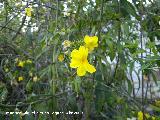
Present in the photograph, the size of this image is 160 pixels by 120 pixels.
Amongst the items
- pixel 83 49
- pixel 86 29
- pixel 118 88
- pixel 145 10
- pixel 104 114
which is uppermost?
pixel 145 10

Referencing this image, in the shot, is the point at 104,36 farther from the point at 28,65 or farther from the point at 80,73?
the point at 28,65

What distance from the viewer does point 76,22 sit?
77.3 inches

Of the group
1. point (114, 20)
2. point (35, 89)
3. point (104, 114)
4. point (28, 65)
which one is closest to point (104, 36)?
point (114, 20)

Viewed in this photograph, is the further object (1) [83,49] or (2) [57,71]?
(2) [57,71]

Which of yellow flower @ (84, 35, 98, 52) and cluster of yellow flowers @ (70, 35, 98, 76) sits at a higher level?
yellow flower @ (84, 35, 98, 52)

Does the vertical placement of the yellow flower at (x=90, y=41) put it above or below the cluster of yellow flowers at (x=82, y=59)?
above

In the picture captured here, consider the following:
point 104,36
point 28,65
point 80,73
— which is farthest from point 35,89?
point 80,73

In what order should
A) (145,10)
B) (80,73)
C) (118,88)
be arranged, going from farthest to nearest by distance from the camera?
(145,10)
(118,88)
(80,73)

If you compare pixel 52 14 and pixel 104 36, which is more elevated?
pixel 52 14

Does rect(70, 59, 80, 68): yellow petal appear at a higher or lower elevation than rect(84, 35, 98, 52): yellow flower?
lower

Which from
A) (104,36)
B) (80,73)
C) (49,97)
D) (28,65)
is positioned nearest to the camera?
(80,73)

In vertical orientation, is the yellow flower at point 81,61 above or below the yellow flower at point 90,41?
below

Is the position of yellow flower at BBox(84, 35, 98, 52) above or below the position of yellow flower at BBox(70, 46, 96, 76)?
above

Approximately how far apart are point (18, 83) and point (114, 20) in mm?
1666
